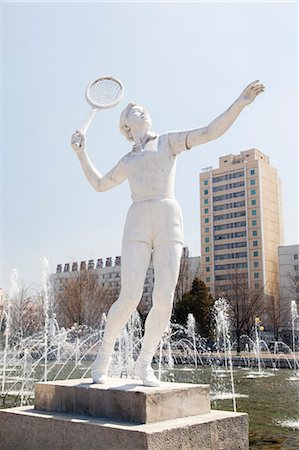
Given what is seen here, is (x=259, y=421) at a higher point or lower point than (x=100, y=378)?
lower

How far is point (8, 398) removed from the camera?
33.7ft

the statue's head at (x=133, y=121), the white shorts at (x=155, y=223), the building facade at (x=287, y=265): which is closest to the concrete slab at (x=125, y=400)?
the white shorts at (x=155, y=223)

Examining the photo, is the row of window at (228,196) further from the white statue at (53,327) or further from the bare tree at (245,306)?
the white statue at (53,327)

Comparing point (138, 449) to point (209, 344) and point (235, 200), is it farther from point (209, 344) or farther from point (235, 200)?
point (235, 200)

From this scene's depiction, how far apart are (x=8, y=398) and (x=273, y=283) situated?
49.7 meters

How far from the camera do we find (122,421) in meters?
4.38

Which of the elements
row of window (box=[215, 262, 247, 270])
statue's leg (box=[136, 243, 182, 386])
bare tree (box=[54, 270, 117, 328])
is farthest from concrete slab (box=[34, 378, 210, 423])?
row of window (box=[215, 262, 247, 270])

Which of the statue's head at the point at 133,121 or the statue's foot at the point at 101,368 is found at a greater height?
the statue's head at the point at 133,121

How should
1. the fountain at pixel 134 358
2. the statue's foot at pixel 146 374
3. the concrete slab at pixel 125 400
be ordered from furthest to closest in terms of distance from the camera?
the fountain at pixel 134 358 → the statue's foot at pixel 146 374 → the concrete slab at pixel 125 400

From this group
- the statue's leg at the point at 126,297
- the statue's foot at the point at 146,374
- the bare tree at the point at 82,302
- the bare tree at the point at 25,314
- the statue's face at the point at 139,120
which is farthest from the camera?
the bare tree at the point at 25,314

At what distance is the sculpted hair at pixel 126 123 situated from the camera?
18.7ft

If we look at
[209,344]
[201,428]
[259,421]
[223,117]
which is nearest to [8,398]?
[259,421]

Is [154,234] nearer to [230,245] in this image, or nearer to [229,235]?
[230,245]

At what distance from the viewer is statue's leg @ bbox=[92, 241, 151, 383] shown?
505cm
